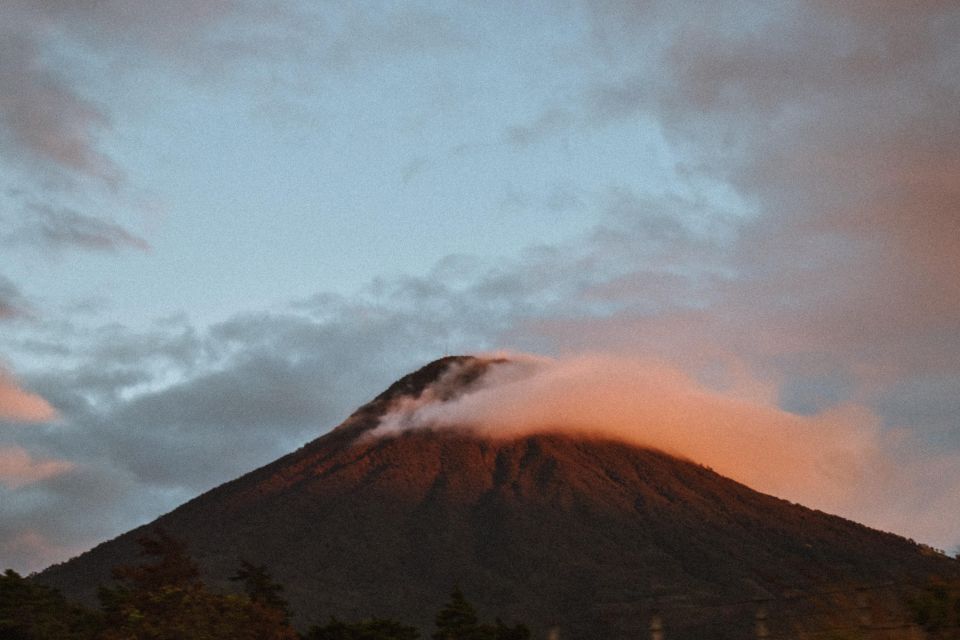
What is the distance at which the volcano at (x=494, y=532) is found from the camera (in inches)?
4867

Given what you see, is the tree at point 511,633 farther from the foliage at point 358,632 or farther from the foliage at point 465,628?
the foliage at point 358,632

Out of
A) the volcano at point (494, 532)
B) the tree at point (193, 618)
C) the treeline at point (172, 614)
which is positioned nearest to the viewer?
the tree at point (193, 618)

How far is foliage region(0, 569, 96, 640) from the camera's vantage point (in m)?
38.2

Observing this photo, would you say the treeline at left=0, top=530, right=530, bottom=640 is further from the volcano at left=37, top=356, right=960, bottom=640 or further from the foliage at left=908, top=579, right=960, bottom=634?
the volcano at left=37, top=356, right=960, bottom=640

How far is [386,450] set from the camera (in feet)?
559

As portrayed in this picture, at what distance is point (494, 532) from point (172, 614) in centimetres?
11929

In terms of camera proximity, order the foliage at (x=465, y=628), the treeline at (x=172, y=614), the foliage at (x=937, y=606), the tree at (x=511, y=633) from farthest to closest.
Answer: the foliage at (x=465, y=628)
the tree at (x=511, y=633)
the treeline at (x=172, y=614)
the foliage at (x=937, y=606)

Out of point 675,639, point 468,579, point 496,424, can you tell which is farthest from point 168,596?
point 496,424

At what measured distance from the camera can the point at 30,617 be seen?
39219 mm

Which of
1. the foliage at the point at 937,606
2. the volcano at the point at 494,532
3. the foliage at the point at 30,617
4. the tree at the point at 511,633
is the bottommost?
the foliage at the point at 937,606

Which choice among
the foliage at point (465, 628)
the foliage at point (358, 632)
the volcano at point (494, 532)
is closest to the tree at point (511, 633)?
the foliage at point (465, 628)

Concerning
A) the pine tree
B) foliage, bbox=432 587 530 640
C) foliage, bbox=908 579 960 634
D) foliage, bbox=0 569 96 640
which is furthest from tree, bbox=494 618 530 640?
foliage, bbox=908 579 960 634

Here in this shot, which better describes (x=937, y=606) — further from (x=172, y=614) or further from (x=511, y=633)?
(x=511, y=633)

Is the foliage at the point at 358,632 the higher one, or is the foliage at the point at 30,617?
the foliage at the point at 30,617
